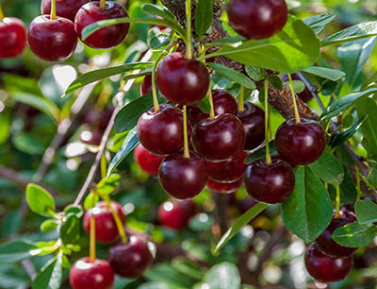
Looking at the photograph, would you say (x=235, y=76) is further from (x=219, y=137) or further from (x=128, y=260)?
(x=128, y=260)

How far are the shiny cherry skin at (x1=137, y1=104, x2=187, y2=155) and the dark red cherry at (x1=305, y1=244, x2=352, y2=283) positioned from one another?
1.29 feet

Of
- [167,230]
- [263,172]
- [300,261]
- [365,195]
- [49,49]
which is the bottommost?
[300,261]

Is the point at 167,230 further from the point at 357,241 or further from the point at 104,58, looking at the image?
the point at 357,241

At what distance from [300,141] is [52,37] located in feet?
1.37

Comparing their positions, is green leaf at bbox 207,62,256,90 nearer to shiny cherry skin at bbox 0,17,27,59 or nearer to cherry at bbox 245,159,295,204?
cherry at bbox 245,159,295,204

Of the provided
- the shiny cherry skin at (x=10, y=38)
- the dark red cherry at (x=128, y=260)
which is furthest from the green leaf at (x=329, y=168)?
the shiny cherry skin at (x=10, y=38)

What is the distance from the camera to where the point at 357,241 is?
90 cm

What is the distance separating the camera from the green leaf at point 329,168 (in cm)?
91

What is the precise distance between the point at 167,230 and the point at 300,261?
495mm

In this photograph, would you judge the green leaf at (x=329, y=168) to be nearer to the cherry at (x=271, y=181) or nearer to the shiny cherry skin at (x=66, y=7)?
the cherry at (x=271, y=181)

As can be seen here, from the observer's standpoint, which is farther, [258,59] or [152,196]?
[152,196]

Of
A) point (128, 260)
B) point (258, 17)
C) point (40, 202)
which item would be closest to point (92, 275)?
point (128, 260)

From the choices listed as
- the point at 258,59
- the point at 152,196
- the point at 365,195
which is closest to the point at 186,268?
the point at 152,196

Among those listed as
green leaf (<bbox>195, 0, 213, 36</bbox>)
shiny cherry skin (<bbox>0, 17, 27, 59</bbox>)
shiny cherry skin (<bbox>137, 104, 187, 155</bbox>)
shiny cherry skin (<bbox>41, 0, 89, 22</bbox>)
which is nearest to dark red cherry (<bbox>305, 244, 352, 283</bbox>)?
shiny cherry skin (<bbox>137, 104, 187, 155</bbox>)
